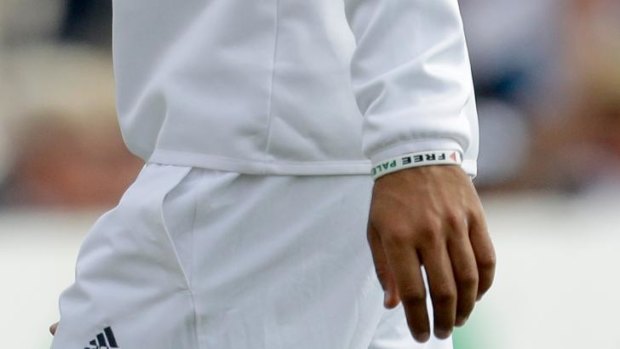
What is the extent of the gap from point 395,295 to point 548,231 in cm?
293

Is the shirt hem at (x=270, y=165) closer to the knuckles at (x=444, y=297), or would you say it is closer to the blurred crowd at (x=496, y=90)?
the knuckles at (x=444, y=297)

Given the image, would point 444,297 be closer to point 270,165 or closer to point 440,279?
point 440,279

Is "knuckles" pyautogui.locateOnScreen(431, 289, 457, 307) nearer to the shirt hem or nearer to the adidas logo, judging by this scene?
the shirt hem

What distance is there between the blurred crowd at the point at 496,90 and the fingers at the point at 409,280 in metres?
3.21

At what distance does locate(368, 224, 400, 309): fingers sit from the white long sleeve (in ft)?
0.25

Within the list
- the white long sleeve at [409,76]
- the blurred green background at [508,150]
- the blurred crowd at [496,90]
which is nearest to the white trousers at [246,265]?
the white long sleeve at [409,76]

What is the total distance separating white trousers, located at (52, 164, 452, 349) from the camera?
5.22ft

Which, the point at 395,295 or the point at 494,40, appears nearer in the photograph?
the point at 395,295

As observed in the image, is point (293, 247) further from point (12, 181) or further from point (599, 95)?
point (599, 95)

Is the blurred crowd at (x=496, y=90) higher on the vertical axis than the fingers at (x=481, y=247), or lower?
higher

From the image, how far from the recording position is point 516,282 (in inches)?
160

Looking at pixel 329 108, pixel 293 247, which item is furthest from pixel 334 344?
pixel 329 108

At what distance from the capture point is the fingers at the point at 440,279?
4.40 feet

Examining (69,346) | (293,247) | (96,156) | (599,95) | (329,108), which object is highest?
(599,95)
